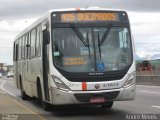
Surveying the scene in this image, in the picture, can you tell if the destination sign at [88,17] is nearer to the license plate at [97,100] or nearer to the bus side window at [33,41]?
the license plate at [97,100]

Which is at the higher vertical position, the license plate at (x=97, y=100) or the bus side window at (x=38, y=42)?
the bus side window at (x=38, y=42)

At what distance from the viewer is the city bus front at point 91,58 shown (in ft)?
47.3

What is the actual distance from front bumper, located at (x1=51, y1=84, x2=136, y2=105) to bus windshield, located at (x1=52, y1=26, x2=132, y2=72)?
65 centimetres

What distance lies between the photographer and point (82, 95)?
14.4 m

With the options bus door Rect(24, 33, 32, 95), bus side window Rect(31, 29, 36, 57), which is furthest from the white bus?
bus door Rect(24, 33, 32, 95)

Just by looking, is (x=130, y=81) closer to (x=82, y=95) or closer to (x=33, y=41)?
(x=82, y=95)

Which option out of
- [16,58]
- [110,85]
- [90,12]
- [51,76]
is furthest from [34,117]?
[16,58]

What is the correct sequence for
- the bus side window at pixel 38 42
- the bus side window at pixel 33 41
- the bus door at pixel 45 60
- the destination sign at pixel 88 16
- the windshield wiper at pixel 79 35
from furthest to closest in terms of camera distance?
the bus side window at pixel 33 41, the bus side window at pixel 38 42, the bus door at pixel 45 60, the destination sign at pixel 88 16, the windshield wiper at pixel 79 35

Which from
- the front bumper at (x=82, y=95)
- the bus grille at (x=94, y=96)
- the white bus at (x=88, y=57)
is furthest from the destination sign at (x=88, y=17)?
the bus grille at (x=94, y=96)

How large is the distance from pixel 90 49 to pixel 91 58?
28 cm

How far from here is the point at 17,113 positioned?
16.1 meters

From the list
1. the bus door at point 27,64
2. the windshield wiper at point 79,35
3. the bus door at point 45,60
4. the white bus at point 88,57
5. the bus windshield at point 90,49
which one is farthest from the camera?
the bus door at point 27,64

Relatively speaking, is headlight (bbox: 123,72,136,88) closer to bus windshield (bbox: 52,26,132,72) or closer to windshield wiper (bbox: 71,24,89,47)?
bus windshield (bbox: 52,26,132,72)

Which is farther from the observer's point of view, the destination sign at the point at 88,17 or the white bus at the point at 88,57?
the destination sign at the point at 88,17
